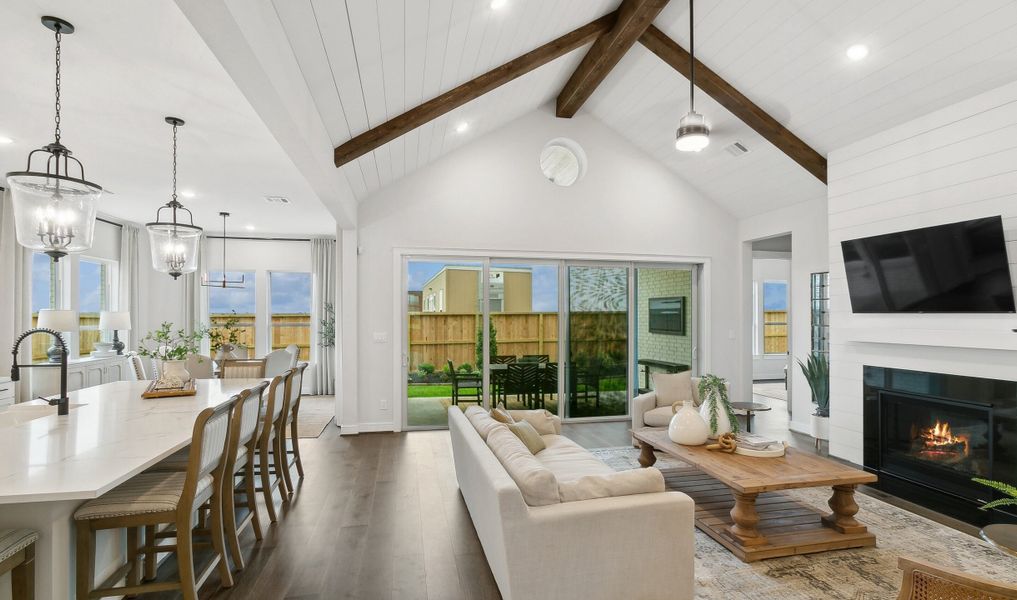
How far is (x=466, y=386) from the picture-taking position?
6.36m

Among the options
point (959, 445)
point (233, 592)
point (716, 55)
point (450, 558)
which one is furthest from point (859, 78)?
point (233, 592)

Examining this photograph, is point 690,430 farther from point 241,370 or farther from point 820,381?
point 241,370

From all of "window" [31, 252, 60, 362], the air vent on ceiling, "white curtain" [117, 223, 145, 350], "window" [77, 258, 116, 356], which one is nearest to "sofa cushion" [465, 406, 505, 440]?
the air vent on ceiling

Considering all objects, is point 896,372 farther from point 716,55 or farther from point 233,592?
point 233,592

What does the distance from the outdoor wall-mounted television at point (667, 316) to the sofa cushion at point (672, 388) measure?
1460 millimetres

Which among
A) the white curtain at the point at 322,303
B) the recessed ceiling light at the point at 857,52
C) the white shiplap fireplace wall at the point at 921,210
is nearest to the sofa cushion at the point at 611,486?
the white shiplap fireplace wall at the point at 921,210

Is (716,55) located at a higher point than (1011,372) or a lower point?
higher

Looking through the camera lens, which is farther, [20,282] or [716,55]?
[20,282]

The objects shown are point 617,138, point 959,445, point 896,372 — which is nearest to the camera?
point 959,445

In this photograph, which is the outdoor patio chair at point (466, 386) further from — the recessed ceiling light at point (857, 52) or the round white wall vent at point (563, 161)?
the recessed ceiling light at point (857, 52)

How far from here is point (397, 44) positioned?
3064 millimetres

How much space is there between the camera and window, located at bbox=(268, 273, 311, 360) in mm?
9102

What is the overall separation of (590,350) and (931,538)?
3897 millimetres

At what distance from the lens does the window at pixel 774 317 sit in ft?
33.7
